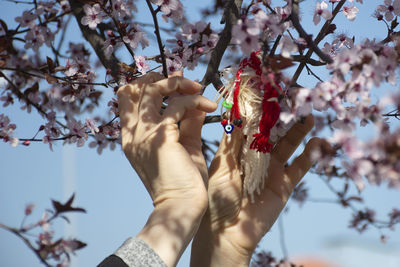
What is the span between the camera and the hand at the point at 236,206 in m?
2.77

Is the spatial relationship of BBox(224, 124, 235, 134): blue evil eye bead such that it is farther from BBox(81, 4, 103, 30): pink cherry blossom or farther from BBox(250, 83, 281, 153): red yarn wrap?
BBox(81, 4, 103, 30): pink cherry blossom

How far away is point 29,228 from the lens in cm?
189

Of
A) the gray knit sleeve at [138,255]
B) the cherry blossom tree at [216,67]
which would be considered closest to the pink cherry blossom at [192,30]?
the cherry blossom tree at [216,67]

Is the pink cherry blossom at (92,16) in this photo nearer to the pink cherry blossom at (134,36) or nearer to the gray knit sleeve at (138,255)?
the pink cherry blossom at (134,36)

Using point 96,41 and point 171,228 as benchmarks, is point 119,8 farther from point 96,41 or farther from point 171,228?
point 171,228

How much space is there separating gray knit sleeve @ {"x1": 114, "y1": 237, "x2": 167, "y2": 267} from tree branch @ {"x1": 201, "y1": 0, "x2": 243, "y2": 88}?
1.30m

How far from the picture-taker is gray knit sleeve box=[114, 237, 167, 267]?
6.26 ft

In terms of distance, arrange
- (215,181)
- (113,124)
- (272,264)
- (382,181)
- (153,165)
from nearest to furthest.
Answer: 1. (382,181)
2. (153,165)
3. (215,181)
4. (113,124)
5. (272,264)

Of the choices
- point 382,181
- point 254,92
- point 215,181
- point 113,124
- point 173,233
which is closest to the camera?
point 382,181

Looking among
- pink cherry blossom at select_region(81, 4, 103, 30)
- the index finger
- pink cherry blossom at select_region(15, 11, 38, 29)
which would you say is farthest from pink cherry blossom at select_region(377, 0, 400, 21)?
pink cherry blossom at select_region(15, 11, 38, 29)

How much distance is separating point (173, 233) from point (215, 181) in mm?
800

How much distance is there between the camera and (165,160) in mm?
2227

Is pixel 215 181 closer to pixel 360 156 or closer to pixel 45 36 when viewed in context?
pixel 360 156

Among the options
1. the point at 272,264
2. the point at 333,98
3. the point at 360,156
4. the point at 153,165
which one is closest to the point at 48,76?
the point at 153,165
